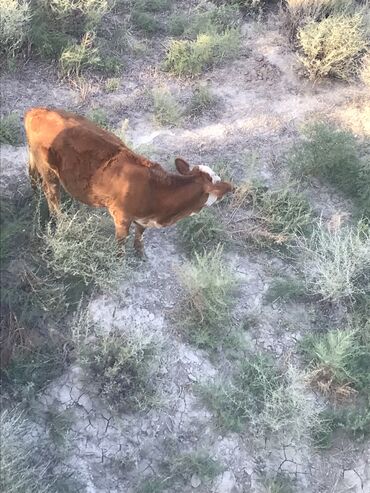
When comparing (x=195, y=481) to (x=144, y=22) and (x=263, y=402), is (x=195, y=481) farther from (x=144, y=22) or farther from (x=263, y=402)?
(x=144, y=22)

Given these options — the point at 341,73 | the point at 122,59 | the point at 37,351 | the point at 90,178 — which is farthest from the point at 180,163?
the point at 341,73

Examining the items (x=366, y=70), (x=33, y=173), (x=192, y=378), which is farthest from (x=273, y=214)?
(x=366, y=70)

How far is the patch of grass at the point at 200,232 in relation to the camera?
639 cm

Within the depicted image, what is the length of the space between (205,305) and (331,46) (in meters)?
4.37

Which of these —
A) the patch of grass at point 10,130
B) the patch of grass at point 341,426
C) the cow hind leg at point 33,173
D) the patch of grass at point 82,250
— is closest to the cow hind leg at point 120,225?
the patch of grass at point 82,250

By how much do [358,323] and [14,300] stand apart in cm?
330

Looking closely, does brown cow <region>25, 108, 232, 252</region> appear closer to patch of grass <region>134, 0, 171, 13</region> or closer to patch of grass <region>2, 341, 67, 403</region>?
patch of grass <region>2, 341, 67, 403</region>

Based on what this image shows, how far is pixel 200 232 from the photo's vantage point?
636 centimetres

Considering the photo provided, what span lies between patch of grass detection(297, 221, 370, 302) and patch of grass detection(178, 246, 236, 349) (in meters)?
0.96

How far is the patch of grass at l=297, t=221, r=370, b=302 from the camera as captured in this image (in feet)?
20.3

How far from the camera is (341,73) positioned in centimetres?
844

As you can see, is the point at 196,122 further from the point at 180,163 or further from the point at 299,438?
the point at 299,438

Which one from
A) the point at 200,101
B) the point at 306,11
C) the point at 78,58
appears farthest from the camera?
the point at 306,11

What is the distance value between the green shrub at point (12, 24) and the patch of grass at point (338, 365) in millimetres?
4960
